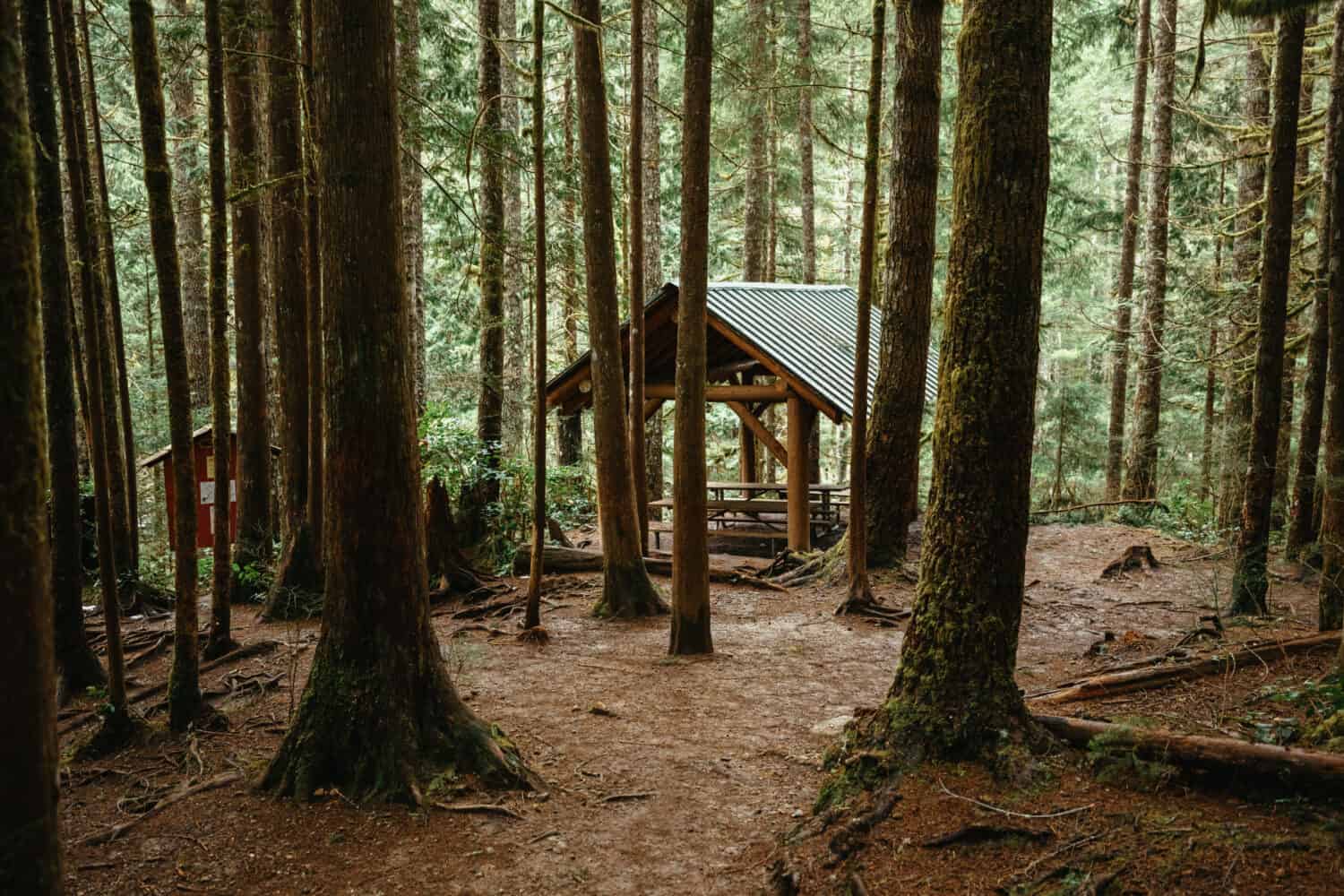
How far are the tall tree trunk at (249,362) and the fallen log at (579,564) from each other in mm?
3242

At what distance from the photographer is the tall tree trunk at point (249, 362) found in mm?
10461

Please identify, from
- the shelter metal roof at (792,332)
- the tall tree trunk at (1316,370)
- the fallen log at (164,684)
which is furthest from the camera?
the shelter metal roof at (792,332)

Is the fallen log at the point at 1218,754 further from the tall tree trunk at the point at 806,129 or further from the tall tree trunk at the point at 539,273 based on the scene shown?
the tall tree trunk at the point at 806,129

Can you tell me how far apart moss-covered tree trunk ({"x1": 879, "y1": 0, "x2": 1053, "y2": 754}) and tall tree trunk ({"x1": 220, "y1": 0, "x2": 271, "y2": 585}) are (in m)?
8.73

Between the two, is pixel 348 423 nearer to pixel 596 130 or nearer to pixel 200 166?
pixel 596 130

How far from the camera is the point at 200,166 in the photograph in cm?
1600

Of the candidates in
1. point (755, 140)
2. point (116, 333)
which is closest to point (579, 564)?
point (116, 333)

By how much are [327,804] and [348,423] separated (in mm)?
2059

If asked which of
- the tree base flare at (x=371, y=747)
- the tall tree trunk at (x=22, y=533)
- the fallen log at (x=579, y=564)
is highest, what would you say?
the tall tree trunk at (x=22, y=533)

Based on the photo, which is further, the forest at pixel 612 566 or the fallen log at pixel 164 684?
the fallen log at pixel 164 684

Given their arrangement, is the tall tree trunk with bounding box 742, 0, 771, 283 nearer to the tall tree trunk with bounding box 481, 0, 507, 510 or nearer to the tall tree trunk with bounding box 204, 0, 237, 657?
the tall tree trunk with bounding box 481, 0, 507, 510

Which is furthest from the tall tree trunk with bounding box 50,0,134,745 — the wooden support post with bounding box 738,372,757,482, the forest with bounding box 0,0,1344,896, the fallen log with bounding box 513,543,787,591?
the wooden support post with bounding box 738,372,757,482

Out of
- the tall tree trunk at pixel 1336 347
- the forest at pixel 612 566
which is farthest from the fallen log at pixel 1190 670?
the tall tree trunk at pixel 1336 347

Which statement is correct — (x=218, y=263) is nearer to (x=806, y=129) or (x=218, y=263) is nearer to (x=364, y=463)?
(x=364, y=463)
